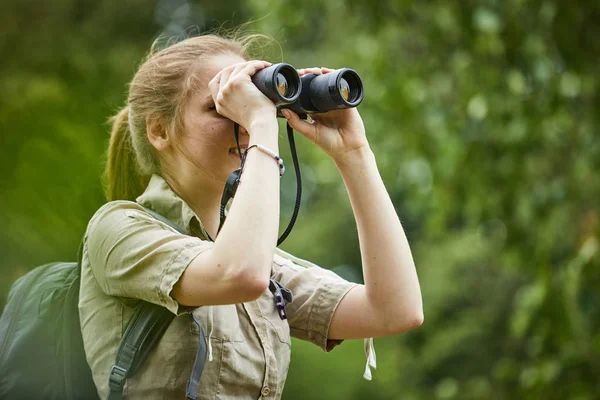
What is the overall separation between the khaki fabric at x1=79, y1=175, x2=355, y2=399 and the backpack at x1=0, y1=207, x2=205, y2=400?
3cm

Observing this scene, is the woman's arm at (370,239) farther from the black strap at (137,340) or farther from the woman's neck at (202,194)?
the black strap at (137,340)

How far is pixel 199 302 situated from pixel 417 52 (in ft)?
13.9

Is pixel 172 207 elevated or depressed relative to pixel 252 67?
depressed

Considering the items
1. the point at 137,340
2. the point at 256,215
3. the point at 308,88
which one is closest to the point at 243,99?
the point at 308,88

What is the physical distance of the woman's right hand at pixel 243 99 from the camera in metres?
1.90

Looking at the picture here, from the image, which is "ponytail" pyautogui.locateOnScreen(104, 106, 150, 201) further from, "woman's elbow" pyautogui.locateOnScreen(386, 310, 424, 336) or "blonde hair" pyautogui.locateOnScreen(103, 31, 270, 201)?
"woman's elbow" pyautogui.locateOnScreen(386, 310, 424, 336)

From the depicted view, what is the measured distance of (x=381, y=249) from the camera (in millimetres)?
2049

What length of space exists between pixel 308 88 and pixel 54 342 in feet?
2.66

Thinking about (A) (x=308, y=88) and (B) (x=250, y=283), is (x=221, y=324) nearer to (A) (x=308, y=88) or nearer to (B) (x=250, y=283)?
(B) (x=250, y=283)

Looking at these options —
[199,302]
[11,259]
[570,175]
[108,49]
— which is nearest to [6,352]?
[199,302]

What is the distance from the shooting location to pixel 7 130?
2.72 meters

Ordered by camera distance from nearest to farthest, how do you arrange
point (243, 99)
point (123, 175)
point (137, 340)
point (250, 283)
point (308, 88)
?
point (250, 283)
point (137, 340)
point (243, 99)
point (308, 88)
point (123, 175)

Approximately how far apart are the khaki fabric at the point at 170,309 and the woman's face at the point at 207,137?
4.3 inches

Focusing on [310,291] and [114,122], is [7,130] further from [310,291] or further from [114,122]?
[310,291]
